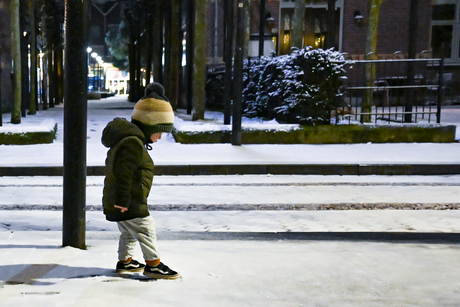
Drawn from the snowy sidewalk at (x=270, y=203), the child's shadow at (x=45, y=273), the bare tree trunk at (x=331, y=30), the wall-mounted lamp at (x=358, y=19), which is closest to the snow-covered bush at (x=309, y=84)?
the bare tree trunk at (x=331, y=30)

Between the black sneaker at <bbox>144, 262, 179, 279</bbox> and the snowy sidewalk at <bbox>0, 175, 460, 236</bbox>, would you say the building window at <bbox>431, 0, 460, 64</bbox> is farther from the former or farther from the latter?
the black sneaker at <bbox>144, 262, 179, 279</bbox>

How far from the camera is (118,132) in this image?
3355mm

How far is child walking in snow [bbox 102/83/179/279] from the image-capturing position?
130 inches

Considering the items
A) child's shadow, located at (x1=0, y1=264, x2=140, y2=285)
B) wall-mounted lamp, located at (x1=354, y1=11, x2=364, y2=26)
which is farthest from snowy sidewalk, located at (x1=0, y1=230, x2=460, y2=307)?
wall-mounted lamp, located at (x1=354, y1=11, x2=364, y2=26)

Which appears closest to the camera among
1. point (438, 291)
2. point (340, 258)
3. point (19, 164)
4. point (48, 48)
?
point (438, 291)

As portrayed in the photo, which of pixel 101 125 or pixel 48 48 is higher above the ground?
pixel 48 48

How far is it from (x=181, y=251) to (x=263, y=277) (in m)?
0.82

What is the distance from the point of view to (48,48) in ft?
69.4

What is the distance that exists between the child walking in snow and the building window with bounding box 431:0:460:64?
19.3 m

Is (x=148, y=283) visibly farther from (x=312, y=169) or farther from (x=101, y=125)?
(x=101, y=125)

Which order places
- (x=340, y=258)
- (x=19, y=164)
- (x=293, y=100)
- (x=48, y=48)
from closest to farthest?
(x=340, y=258), (x=19, y=164), (x=293, y=100), (x=48, y=48)

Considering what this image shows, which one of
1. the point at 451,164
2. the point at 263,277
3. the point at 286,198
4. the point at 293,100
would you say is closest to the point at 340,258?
the point at 263,277

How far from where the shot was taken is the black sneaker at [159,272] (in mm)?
3555

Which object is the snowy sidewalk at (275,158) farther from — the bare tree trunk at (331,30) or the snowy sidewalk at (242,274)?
the snowy sidewalk at (242,274)
